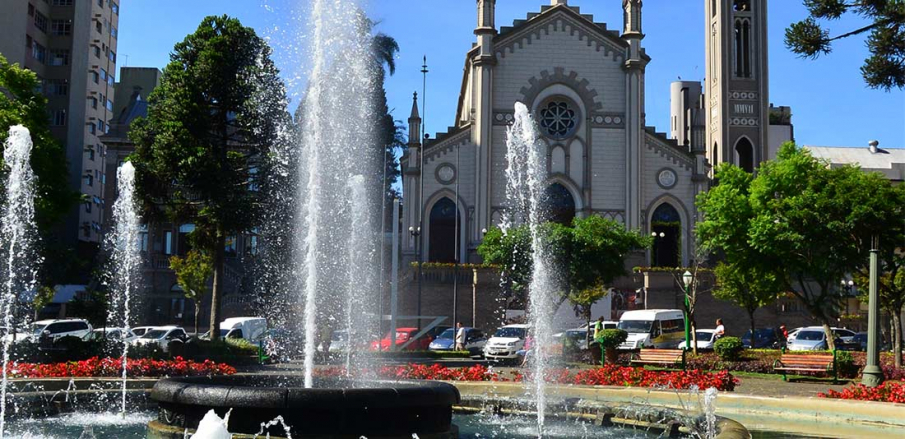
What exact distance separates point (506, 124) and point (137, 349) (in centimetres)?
3212

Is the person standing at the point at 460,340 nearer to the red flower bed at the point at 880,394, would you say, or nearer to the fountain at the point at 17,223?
the fountain at the point at 17,223

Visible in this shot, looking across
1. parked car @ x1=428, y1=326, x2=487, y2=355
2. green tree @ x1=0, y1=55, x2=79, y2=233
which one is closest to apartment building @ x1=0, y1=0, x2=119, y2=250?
green tree @ x1=0, y1=55, x2=79, y2=233

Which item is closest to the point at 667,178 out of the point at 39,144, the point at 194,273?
the point at 194,273

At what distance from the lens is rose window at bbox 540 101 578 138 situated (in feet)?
178

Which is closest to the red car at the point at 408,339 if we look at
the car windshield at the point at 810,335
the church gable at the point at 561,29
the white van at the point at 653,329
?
the white van at the point at 653,329

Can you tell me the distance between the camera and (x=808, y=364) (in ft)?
75.3

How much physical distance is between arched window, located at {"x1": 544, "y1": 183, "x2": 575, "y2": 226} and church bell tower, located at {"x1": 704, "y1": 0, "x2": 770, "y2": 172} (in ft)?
35.8

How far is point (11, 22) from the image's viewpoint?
5084 centimetres

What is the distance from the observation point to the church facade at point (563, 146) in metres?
53.2

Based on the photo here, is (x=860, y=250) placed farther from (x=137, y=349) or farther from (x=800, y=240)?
(x=137, y=349)

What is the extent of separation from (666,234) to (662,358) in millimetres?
28264

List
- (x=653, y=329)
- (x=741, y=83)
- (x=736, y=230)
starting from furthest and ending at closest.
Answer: (x=741, y=83), (x=653, y=329), (x=736, y=230)

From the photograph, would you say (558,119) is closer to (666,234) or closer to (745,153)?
(666,234)

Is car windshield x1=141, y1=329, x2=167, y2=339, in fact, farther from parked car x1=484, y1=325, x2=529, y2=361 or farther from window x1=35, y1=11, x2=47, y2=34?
window x1=35, y1=11, x2=47, y2=34
